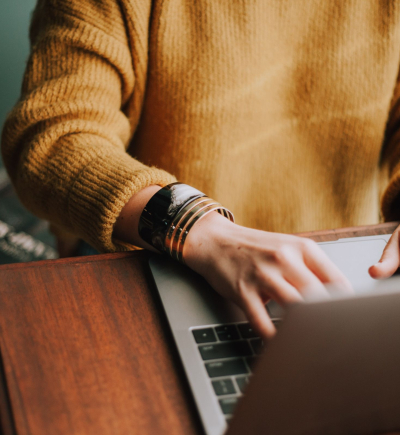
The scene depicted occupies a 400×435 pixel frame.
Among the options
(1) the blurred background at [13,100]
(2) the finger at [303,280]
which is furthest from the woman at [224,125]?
(1) the blurred background at [13,100]

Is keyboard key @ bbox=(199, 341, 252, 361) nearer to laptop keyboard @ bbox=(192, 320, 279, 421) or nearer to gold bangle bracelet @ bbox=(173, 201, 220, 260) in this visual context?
laptop keyboard @ bbox=(192, 320, 279, 421)

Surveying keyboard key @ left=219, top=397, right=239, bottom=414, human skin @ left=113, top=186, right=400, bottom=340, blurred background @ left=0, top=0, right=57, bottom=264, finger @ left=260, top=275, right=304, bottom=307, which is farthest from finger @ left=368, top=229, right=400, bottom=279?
blurred background @ left=0, top=0, right=57, bottom=264

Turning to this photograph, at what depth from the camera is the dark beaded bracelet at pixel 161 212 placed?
448mm

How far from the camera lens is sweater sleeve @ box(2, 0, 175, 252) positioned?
0.49m

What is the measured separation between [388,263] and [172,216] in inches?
9.3

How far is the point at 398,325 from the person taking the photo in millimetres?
248

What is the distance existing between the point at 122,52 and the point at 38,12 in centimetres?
17

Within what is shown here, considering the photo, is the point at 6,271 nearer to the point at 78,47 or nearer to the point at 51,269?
the point at 51,269

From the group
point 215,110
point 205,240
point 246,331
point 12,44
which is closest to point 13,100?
point 12,44

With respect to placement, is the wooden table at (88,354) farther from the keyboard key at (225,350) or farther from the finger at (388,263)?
the finger at (388,263)

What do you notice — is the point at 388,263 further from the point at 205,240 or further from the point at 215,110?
the point at 215,110

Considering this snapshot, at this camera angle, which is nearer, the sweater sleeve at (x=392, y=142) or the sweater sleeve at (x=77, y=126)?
the sweater sleeve at (x=77, y=126)

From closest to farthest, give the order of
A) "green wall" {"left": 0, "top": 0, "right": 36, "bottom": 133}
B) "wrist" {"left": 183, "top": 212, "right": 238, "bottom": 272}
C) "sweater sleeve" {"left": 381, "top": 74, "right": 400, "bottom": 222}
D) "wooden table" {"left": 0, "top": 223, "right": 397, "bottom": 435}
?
"wooden table" {"left": 0, "top": 223, "right": 397, "bottom": 435}
"wrist" {"left": 183, "top": 212, "right": 238, "bottom": 272}
"sweater sleeve" {"left": 381, "top": 74, "right": 400, "bottom": 222}
"green wall" {"left": 0, "top": 0, "right": 36, "bottom": 133}

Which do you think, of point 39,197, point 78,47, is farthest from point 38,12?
point 39,197
